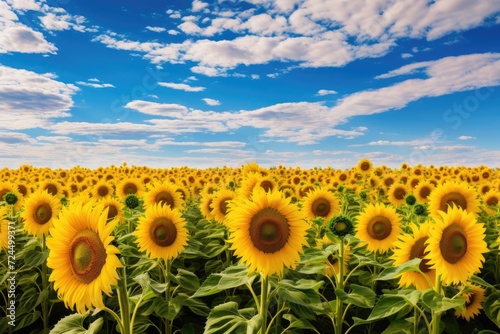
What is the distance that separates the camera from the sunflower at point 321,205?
28.6 feet

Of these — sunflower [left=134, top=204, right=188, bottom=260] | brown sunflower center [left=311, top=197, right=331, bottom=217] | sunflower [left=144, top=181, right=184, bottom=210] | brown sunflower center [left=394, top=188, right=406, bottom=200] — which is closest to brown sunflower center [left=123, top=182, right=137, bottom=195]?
sunflower [left=144, top=181, right=184, bottom=210]

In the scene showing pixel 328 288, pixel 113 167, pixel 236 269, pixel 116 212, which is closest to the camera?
pixel 236 269

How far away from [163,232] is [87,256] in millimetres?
2163

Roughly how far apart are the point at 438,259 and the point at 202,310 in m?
2.66

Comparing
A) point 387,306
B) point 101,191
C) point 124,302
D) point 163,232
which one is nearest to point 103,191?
point 101,191

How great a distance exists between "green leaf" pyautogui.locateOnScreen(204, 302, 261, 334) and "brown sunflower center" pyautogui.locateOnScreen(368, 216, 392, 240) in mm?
3365

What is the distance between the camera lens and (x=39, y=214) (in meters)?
7.34

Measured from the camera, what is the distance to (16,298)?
749cm

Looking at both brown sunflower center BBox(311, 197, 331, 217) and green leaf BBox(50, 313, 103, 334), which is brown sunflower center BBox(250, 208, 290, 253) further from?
brown sunflower center BBox(311, 197, 331, 217)

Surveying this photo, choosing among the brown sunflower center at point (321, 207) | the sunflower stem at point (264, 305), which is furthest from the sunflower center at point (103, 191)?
the sunflower stem at point (264, 305)

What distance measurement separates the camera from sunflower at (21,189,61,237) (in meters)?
7.32

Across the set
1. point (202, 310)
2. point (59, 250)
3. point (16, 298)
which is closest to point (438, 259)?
point (202, 310)

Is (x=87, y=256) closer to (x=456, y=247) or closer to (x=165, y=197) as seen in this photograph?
(x=456, y=247)

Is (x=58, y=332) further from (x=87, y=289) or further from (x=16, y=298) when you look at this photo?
(x=16, y=298)
